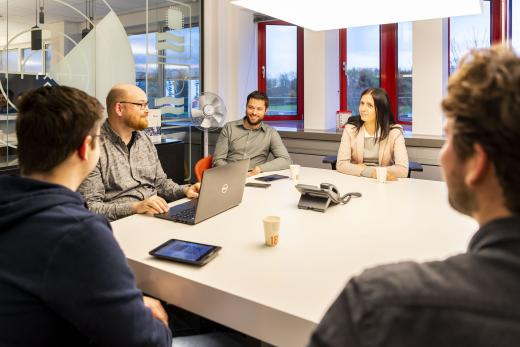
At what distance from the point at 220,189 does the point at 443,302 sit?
1546 mm

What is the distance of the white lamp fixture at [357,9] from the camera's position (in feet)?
8.31

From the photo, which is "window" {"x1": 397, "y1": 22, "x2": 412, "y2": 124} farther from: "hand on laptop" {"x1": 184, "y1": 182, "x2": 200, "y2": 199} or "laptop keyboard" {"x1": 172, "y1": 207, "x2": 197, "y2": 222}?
"laptop keyboard" {"x1": 172, "y1": 207, "x2": 197, "y2": 222}

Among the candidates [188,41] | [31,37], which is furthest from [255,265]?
[188,41]

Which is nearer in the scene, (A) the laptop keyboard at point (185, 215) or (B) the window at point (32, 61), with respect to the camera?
(A) the laptop keyboard at point (185, 215)

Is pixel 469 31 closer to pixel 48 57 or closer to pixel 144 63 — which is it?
pixel 144 63

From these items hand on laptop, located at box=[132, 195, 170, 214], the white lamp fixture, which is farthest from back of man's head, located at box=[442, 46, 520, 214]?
the white lamp fixture

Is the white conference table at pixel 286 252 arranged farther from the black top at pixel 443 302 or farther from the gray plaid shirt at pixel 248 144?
the gray plaid shirt at pixel 248 144

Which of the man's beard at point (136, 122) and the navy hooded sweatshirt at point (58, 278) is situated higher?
the man's beard at point (136, 122)

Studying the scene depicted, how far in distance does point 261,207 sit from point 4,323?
143 cm

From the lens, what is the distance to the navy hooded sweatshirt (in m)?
0.94

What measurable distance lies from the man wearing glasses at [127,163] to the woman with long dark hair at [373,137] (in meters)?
1.40

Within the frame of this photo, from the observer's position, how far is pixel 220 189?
206 centimetres

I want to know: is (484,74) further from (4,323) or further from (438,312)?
(4,323)

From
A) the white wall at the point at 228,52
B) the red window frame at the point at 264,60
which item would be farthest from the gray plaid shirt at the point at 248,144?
the red window frame at the point at 264,60
